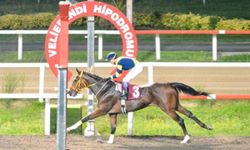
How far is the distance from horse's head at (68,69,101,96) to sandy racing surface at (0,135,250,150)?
0.79 metres

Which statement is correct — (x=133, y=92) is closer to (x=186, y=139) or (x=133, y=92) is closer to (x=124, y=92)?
(x=124, y=92)

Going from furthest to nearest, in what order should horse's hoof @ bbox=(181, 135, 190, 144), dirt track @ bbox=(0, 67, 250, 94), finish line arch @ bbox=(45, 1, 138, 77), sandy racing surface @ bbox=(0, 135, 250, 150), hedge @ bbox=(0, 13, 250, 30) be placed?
hedge @ bbox=(0, 13, 250, 30)
dirt track @ bbox=(0, 67, 250, 94)
finish line arch @ bbox=(45, 1, 138, 77)
horse's hoof @ bbox=(181, 135, 190, 144)
sandy racing surface @ bbox=(0, 135, 250, 150)

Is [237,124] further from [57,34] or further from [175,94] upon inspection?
[57,34]

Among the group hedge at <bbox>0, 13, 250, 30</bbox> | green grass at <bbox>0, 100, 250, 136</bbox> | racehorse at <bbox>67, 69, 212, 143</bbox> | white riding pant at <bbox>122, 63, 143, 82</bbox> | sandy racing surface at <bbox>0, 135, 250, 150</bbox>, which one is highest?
hedge at <bbox>0, 13, 250, 30</bbox>

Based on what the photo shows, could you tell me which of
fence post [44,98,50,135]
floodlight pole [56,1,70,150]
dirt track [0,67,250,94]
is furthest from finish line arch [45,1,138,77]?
floodlight pole [56,1,70,150]

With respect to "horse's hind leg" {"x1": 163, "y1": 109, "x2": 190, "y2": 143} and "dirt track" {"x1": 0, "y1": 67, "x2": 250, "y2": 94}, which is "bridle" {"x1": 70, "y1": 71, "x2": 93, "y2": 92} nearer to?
"horse's hind leg" {"x1": 163, "y1": 109, "x2": 190, "y2": 143}

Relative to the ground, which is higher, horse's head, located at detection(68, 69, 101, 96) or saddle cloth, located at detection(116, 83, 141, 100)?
horse's head, located at detection(68, 69, 101, 96)

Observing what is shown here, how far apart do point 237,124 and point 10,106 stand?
4.20 meters

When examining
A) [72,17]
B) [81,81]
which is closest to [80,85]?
[81,81]

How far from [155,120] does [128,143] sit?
2.21 m

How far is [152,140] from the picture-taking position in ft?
40.2

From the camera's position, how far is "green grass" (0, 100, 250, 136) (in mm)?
13492

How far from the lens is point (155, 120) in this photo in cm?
1416

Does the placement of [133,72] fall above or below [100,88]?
above
